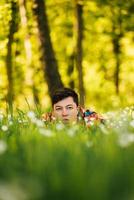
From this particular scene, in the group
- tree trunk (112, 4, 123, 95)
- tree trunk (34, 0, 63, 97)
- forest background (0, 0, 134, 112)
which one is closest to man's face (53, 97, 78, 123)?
tree trunk (34, 0, 63, 97)

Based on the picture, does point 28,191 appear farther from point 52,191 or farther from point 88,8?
point 88,8

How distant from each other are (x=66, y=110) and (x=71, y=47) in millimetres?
25295

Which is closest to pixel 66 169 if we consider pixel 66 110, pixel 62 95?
pixel 66 110

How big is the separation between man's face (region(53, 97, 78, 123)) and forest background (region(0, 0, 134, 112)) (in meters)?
7.25

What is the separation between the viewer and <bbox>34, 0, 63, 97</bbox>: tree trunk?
15.2 metres

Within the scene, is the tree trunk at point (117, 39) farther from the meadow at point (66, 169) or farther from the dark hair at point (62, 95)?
the meadow at point (66, 169)

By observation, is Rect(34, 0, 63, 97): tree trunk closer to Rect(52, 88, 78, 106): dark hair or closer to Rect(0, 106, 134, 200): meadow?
Rect(52, 88, 78, 106): dark hair

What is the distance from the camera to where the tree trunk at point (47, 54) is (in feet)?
50.0

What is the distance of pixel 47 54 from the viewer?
608 inches

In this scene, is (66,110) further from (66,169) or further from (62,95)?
(66,169)

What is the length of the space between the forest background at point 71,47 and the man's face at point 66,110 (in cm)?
725

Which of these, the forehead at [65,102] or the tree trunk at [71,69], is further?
the tree trunk at [71,69]

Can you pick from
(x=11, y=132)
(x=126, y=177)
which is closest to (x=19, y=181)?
(x=126, y=177)

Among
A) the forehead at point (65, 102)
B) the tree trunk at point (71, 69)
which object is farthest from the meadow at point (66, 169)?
the tree trunk at point (71, 69)
